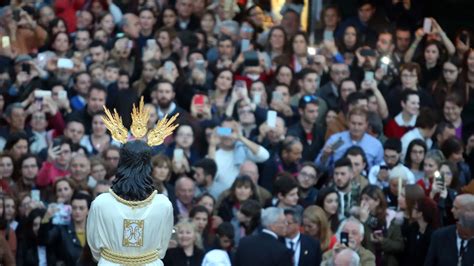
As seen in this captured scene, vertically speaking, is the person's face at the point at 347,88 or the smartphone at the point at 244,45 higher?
the smartphone at the point at 244,45

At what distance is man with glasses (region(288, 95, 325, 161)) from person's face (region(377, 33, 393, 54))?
7.94 feet

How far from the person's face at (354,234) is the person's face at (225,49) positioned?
589 cm

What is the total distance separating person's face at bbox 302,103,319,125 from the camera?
2286 cm

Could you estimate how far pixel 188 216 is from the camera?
2028 centimetres

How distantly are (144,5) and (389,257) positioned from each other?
291 inches

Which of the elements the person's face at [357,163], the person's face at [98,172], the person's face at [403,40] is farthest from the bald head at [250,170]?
A: the person's face at [403,40]

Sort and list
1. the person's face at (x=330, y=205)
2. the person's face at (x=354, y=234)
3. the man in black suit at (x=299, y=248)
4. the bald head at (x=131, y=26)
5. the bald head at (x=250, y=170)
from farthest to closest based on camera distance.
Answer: the bald head at (x=131, y=26), the bald head at (x=250, y=170), the person's face at (x=330, y=205), the man in black suit at (x=299, y=248), the person's face at (x=354, y=234)

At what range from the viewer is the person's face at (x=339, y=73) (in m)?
24.1

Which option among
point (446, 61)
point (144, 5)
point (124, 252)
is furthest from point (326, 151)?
point (124, 252)

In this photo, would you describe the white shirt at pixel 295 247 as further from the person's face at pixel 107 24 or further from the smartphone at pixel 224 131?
the person's face at pixel 107 24

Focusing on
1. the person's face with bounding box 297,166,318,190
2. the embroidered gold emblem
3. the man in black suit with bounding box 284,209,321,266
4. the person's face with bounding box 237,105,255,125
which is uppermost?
the person's face with bounding box 237,105,255,125

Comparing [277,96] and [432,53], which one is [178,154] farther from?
Result: [432,53]

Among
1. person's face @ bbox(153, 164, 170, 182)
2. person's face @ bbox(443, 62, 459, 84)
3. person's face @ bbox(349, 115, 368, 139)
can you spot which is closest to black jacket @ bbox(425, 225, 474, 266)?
person's face @ bbox(153, 164, 170, 182)

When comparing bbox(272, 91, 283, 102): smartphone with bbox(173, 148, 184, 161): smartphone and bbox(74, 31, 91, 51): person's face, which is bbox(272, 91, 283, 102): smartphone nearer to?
bbox(173, 148, 184, 161): smartphone
